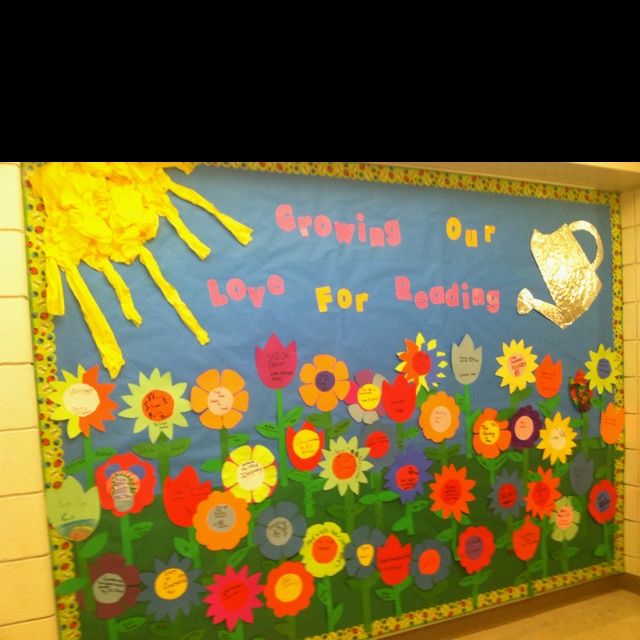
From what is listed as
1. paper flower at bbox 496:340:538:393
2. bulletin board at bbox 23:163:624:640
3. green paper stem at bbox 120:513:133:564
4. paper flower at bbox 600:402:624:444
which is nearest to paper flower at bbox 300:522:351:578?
bulletin board at bbox 23:163:624:640

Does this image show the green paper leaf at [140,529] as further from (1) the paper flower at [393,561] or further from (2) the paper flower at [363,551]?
(1) the paper flower at [393,561]

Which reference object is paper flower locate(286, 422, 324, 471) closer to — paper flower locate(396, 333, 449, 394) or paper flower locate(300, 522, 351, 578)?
paper flower locate(300, 522, 351, 578)

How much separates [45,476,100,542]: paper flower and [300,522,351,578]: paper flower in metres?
0.71

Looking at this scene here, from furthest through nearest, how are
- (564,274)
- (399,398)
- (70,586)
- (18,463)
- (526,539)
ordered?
(564,274) → (526,539) → (399,398) → (70,586) → (18,463)

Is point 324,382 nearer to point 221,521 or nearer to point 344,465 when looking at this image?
point 344,465

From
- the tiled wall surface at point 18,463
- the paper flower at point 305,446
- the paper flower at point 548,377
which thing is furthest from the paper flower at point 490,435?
the tiled wall surface at point 18,463

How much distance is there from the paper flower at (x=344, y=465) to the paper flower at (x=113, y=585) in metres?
0.68

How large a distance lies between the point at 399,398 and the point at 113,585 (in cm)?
113

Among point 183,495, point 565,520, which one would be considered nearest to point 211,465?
point 183,495

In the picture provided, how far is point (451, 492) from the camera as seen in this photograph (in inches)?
73.8
